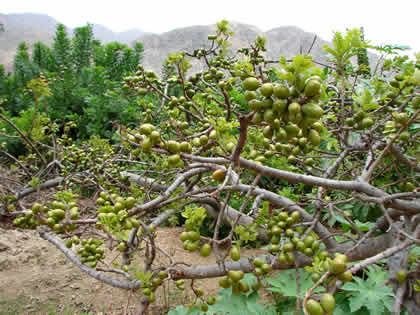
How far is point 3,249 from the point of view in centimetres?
297

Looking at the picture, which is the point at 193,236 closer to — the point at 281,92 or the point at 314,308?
the point at 314,308

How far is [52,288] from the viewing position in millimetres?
2508

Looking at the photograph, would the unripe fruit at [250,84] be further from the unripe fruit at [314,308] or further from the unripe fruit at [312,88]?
the unripe fruit at [314,308]

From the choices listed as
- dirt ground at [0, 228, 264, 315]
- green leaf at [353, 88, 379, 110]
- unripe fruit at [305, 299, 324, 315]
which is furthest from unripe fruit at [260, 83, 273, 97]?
dirt ground at [0, 228, 264, 315]

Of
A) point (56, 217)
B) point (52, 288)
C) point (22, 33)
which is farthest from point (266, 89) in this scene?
point (22, 33)

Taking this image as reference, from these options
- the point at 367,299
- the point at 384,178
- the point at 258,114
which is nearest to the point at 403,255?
the point at 367,299

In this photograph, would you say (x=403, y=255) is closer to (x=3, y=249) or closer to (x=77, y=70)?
(x=3, y=249)

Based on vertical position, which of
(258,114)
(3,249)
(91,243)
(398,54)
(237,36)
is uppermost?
(237,36)

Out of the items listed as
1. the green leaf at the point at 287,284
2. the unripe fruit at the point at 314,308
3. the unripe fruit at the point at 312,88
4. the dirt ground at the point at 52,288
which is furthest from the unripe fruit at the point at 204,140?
the green leaf at the point at 287,284

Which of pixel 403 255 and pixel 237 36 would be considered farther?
pixel 237 36

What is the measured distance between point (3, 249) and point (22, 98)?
508 cm

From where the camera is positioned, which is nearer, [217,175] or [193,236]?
[217,175]

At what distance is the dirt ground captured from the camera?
2.27 m

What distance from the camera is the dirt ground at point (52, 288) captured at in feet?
7.45
